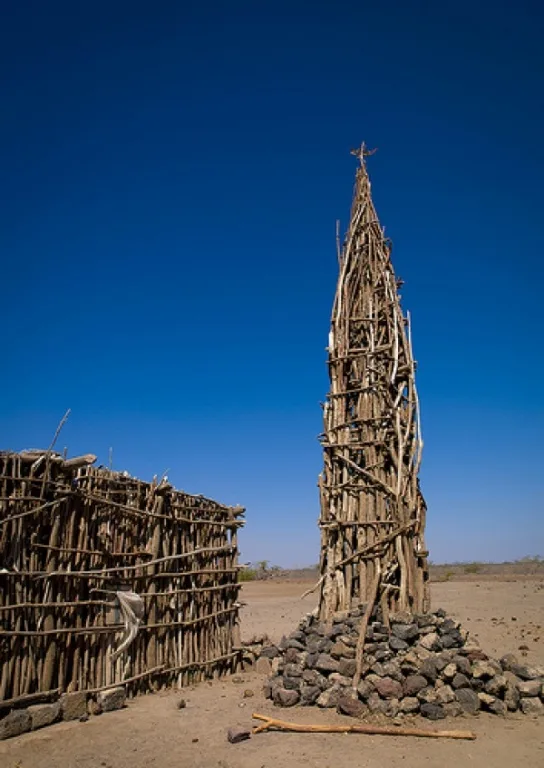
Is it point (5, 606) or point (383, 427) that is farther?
point (383, 427)

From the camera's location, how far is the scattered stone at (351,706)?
7398 millimetres

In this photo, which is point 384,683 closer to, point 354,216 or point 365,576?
point 365,576

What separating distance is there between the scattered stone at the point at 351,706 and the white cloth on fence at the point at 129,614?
2.92 meters

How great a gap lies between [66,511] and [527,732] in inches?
235

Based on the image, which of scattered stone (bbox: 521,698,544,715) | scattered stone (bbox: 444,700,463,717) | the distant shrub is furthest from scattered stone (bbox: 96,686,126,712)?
the distant shrub

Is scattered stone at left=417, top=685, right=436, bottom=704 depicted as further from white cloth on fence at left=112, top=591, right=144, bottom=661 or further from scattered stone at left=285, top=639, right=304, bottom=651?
white cloth on fence at left=112, top=591, right=144, bottom=661

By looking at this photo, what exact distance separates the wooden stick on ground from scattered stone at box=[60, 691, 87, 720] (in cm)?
218

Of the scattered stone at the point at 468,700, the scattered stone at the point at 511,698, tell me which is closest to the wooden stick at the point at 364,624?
the scattered stone at the point at 468,700

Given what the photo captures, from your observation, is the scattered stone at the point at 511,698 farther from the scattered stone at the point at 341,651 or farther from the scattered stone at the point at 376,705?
the scattered stone at the point at 341,651

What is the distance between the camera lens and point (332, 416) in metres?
10.0

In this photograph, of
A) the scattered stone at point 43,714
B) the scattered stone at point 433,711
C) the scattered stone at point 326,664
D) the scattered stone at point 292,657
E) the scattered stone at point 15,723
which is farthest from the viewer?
the scattered stone at point 292,657

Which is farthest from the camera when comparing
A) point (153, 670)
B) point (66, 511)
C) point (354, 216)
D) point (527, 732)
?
point (354, 216)

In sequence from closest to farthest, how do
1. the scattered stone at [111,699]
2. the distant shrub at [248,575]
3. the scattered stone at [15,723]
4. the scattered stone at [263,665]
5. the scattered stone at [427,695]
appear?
the scattered stone at [15,723] → the scattered stone at [427,695] → the scattered stone at [111,699] → the scattered stone at [263,665] → the distant shrub at [248,575]

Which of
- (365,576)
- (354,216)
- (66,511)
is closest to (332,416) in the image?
(365,576)
